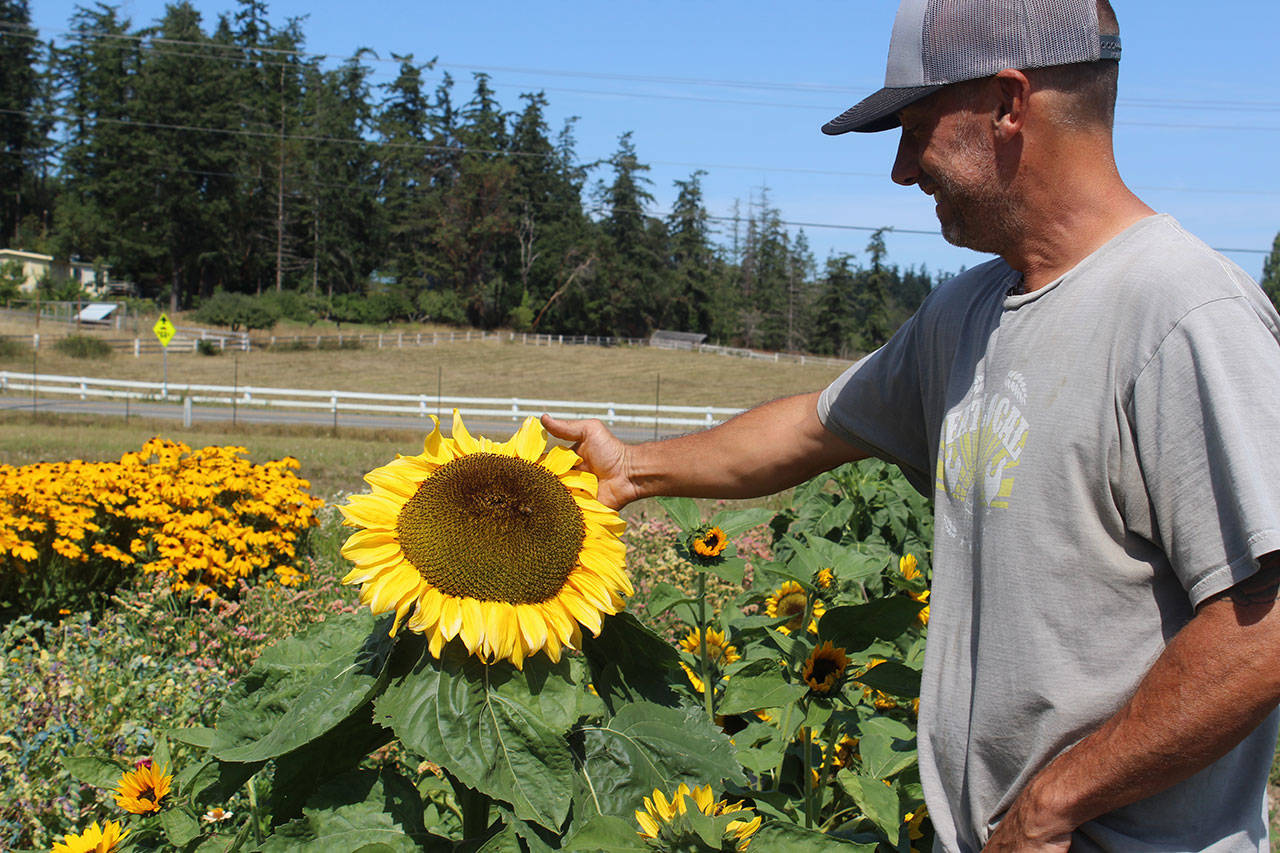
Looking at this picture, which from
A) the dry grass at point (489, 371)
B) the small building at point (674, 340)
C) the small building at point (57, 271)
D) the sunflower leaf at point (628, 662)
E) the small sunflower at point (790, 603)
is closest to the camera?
the sunflower leaf at point (628, 662)

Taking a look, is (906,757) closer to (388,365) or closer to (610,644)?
(610,644)

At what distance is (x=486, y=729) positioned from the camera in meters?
1.53

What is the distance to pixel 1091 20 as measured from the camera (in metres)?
1.55

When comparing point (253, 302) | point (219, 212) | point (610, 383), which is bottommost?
point (610, 383)

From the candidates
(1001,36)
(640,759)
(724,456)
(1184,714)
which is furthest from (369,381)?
(1184,714)

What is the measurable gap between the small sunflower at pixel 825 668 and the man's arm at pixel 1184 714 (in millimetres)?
706

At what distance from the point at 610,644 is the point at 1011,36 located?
1227 mm

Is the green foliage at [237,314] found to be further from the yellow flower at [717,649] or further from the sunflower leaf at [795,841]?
the sunflower leaf at [795,841]

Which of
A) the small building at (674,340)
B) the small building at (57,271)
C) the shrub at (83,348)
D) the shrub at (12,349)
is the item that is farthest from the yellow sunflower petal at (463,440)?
the small building at (57,271)

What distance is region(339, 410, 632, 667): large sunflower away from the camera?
155cm

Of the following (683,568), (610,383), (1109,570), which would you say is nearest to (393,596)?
(1109,570)

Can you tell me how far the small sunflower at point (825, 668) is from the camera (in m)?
2.17

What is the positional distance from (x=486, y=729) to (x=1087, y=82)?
1.36 m

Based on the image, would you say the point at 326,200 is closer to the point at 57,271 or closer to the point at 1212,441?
the point at 57,271
